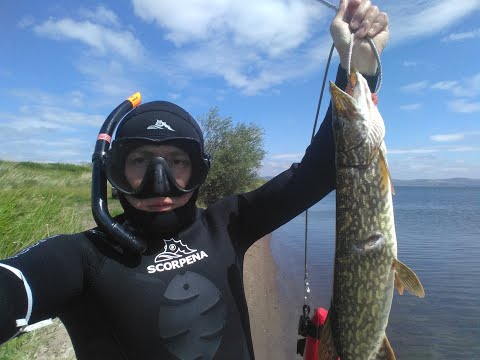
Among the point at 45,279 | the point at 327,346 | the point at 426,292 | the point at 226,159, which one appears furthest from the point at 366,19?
the point at 226,159

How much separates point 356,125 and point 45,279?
6.30 feet

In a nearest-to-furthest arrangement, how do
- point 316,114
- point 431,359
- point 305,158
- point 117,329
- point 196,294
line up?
point 117,329, point 196,294, point 305,158, point 316,114, point 431,359

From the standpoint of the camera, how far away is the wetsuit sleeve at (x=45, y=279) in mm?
1625

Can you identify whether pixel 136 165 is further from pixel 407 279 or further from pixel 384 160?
pixel 407 279

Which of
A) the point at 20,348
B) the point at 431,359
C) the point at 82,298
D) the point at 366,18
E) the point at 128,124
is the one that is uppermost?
the point at 366,18

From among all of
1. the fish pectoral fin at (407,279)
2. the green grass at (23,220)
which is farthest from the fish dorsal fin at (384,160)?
the green grass at (23,220)

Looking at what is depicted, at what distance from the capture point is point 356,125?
7.25 feet

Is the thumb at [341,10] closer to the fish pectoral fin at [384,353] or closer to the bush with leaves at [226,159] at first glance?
the fish pectoral fin at [384,353]

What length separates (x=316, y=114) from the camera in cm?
288

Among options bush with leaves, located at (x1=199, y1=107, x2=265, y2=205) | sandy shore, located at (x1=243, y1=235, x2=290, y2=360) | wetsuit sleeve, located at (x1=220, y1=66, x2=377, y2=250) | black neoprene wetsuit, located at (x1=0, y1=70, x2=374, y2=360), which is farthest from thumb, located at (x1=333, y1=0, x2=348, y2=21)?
bush with leaves, located at (x1=199, y1=107, x2=265, y2=205)

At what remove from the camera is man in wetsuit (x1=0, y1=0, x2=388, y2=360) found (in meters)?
1.86

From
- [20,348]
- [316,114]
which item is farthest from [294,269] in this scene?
[316,114]

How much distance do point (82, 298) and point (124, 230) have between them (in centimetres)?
44

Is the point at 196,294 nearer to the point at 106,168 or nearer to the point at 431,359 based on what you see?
the point at 106,168
